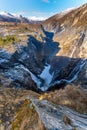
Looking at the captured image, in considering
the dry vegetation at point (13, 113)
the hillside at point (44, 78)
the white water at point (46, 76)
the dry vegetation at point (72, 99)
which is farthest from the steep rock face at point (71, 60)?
the dry vegetation at point (13, 113)

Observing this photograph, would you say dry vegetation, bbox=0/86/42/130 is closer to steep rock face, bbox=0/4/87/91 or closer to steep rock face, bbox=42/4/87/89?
steep rock face, bbox=0/4/87/91

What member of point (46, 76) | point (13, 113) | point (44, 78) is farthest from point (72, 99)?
point (46, 76)

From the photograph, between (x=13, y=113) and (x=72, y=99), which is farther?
(x=72, y=99)

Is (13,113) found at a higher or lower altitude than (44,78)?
lower

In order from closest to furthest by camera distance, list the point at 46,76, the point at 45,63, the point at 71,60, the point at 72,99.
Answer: the point at 72,99 → the point at 46,76 → the point at 71,60 → the point at 45,63

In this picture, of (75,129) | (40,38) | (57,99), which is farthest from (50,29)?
(75,129)

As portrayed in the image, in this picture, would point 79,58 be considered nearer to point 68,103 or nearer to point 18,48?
point 18,48

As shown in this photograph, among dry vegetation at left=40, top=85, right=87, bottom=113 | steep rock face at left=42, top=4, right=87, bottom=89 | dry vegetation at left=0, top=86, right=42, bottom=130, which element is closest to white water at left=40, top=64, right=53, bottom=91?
steep rock face at left=42, top=4, right=87, bottom=89

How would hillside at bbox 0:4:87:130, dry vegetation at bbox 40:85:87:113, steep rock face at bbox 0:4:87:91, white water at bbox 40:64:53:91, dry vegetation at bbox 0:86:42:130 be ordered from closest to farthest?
dry vegetation at bbox 0:86:42:130
hillside at bbox 0:4:87:130
dry vegetation at bbox 40:85:87:113
steep rock face at bbox 0:4:87:91
white water at bbox 40:64:53:91

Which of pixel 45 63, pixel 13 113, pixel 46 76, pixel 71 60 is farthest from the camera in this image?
pixel 45 63

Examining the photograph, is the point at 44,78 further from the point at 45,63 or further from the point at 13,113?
the point at 13,113

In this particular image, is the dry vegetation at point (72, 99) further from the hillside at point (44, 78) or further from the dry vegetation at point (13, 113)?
the dry vegetation at point (13, 113)
